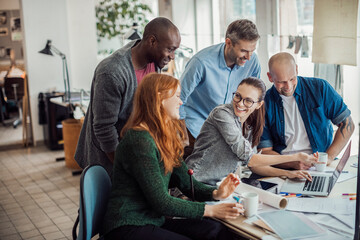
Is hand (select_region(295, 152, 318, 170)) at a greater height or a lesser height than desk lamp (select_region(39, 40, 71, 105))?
lesser

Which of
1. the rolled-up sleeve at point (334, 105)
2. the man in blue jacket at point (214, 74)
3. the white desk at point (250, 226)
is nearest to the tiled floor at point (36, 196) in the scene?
the man in blue jacket at point (214, 74)

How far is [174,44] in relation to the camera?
2.06m

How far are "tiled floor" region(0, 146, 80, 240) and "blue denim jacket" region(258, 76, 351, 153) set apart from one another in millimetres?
1821

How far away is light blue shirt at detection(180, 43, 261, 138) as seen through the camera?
250cm

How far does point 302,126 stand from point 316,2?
76cm

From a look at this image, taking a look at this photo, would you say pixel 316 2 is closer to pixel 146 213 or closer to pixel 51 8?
pixel 146 213

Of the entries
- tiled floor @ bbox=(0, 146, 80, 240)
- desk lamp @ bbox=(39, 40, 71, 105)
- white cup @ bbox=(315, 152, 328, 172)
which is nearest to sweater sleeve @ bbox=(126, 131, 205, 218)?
white cup @ bbox=(315, 152, 328, 172)

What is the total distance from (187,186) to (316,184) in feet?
1.93

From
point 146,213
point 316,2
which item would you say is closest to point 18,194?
point 146,213

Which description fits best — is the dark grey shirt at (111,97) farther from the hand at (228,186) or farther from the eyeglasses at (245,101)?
the hand at (228,186)

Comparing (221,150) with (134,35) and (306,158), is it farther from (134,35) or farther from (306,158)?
(134,35)

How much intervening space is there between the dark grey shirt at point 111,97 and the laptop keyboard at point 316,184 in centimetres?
92

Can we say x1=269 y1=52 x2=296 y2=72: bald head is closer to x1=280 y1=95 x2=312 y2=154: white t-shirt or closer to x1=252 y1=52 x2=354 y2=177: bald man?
x1=252 y1=52 x2=354 y2=177: bald man

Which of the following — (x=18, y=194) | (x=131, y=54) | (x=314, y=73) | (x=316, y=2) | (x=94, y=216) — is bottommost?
(x=18, y=194)
